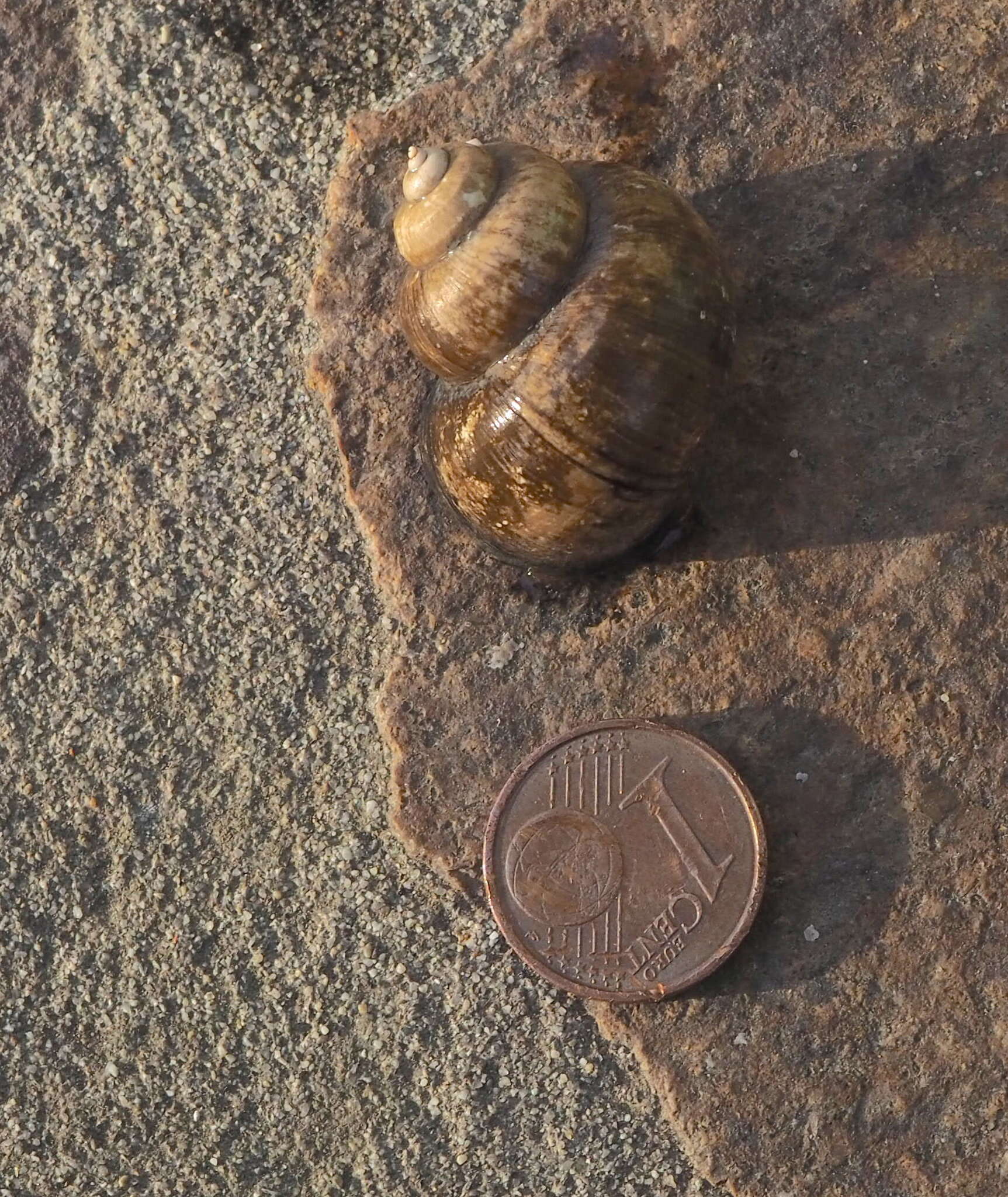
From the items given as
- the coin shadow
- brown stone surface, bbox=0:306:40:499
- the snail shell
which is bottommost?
the coin shadow

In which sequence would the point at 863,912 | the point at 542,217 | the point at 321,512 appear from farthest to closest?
the point at 321,512 → the point at 863,912 → the point at 542,217

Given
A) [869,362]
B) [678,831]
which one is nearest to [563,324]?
[869,362]

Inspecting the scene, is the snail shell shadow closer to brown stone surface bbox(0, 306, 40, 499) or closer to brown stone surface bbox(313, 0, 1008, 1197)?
brown stone surface bbox(313, 0, 1008, 1197)

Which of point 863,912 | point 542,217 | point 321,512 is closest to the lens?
point 542,217

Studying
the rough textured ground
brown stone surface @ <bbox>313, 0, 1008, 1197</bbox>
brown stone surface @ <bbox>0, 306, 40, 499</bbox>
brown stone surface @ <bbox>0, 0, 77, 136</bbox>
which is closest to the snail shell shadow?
brown stone surface @ <bbox>313, 0, 1008, 1197</bbox>

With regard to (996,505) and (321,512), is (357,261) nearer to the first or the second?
(321,512)

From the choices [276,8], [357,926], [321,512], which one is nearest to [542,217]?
[321,512]

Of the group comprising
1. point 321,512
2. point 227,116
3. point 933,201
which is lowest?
point 933,201

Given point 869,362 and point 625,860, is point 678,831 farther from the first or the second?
point 869,362
